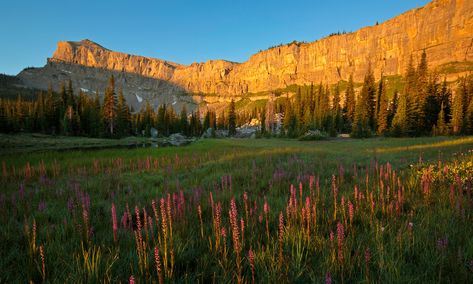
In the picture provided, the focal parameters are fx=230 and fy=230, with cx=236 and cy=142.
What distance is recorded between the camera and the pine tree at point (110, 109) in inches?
2739

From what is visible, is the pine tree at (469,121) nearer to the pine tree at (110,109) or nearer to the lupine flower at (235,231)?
the lupine flower at (235,231)

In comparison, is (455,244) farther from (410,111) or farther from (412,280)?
(410,111)

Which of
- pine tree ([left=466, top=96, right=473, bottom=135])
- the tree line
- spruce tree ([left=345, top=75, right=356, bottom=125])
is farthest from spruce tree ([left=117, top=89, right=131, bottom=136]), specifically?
pine tree ([left=466, top=96, right=473, bottom=135])

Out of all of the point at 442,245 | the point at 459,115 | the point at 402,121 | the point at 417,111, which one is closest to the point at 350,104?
the point at 417,111

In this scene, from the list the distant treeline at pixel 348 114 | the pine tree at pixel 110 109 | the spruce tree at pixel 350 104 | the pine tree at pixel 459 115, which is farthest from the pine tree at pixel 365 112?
the pine tree at pixel 110 109

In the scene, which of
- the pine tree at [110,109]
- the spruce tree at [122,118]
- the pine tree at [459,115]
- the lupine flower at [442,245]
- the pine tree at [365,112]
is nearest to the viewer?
the lupine flower at [442,245]

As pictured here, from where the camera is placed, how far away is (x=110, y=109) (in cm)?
7112

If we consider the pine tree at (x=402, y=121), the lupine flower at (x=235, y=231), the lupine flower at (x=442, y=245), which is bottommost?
the lupine flower at (x=442, y=245)

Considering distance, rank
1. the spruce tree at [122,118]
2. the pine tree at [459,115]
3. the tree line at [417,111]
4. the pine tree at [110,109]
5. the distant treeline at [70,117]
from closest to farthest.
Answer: the pine tree at [459,115], the tree line at [417,111], the distant treeline at [70,117], the pine tree at [110,109], the spruce tree at [122,118]

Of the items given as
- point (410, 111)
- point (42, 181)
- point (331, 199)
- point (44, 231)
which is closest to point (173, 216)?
point (44, 231)

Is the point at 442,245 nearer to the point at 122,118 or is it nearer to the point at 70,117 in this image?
the point at 70,117

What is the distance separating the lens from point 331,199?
523cm

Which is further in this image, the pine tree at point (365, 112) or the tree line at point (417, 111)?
the pine tree at point (365, 112)

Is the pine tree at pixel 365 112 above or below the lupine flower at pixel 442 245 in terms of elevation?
above
